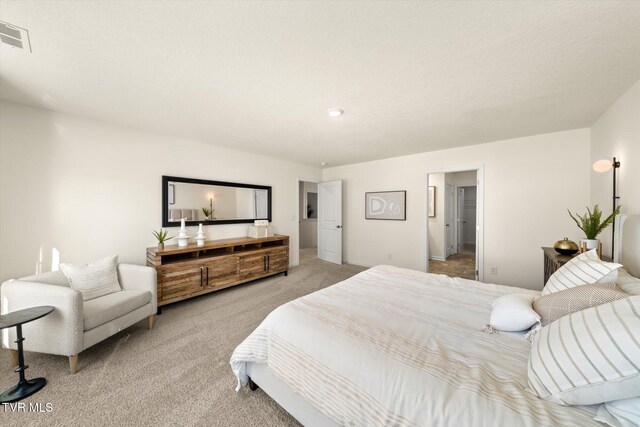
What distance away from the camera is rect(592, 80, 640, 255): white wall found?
195cm

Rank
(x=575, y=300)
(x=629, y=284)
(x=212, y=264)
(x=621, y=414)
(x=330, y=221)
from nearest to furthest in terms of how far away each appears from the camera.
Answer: (x=621, y=414)
(x=575, y=300)
(x=629, y=284)
(x=212, y=264)
(x=330, y=221)

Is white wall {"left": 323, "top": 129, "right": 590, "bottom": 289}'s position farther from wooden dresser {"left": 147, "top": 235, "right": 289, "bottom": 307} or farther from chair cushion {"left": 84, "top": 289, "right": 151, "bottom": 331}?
chair cushion {"left": 84, "top": 289, "right": 151, "bottom": 331}

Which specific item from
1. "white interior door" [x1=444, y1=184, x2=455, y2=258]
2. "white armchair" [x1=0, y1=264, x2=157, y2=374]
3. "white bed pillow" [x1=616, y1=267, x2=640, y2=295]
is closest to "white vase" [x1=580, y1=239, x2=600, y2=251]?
"white bed pillow" [x1=616, y1=267, x2=640, y2=295]

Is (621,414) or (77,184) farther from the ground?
(77,184)

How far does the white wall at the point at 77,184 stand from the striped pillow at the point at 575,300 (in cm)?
405

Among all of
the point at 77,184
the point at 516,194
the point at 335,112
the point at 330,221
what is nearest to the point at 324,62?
the point at 335,112

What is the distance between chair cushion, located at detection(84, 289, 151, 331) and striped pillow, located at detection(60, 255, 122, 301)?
81 mm

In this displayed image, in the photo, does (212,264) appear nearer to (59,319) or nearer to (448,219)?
(59,319)

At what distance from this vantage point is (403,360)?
1.06 m

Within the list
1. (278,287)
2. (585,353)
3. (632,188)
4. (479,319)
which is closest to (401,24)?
(585,353)

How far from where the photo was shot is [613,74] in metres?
1.82

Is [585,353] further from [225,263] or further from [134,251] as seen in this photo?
[134,251]

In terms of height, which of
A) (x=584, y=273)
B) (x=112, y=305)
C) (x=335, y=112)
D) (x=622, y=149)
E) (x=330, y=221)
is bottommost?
(x=112, y=305)

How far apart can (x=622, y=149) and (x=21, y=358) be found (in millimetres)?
5279
